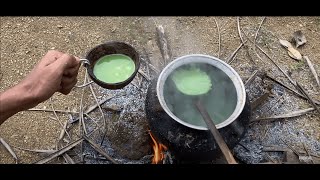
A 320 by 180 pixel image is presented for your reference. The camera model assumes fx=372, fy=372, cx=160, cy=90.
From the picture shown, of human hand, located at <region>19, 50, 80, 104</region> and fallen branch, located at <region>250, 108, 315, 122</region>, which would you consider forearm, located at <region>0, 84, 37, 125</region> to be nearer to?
human hand, located at <region>19, 50, 80, 104</region>

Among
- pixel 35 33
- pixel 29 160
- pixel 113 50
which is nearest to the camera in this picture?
pixel 113 50

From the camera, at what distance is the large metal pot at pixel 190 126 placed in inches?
117

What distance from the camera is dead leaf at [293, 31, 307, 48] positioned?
4.68 metres

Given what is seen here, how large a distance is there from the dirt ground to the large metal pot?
1.19 meters

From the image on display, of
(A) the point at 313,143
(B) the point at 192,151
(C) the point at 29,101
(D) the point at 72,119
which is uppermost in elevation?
(C) the point at 29,101

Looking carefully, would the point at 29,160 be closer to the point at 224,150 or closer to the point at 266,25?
the point at 224,150

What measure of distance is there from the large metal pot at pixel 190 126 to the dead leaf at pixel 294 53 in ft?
5.45

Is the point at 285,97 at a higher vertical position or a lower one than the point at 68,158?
higher

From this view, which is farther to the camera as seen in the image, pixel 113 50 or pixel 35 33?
pixel 35 33

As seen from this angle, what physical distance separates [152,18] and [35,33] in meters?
1.53

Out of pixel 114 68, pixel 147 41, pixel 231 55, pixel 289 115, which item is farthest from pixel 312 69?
pixel 114 68

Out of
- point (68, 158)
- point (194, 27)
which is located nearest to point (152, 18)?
point (194, 27)

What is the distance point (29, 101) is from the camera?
2893mm

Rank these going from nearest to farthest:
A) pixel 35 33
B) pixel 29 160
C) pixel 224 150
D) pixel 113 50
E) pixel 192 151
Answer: pixel 224 150 → pixel 192 151 → pixel 113 50 → pixel 29 160 → pixel 35 33
